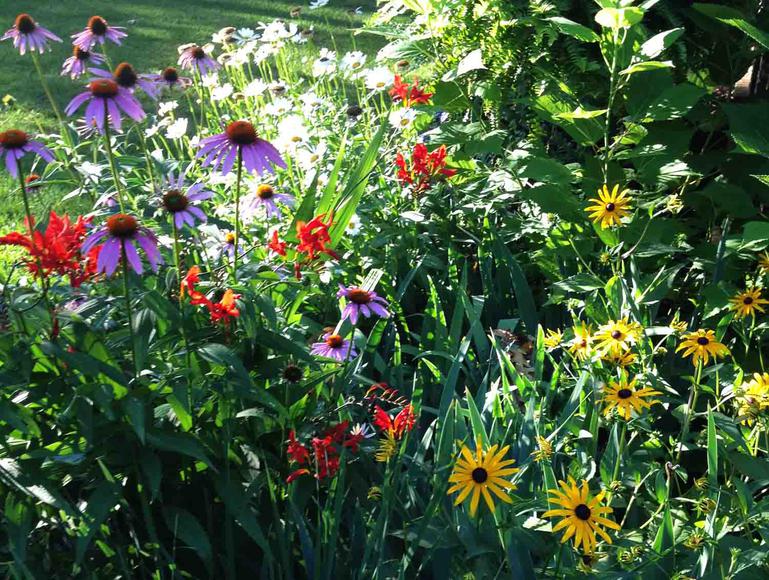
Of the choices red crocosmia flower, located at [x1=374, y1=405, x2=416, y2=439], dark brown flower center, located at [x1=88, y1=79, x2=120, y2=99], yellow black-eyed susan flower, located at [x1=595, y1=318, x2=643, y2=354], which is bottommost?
red crocosmia flower, located at [x1=374, y1=405, x2=416, y2=439]

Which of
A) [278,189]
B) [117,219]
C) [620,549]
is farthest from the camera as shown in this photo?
[278,189]

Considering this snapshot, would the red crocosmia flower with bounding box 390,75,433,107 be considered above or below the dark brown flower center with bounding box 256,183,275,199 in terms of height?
above

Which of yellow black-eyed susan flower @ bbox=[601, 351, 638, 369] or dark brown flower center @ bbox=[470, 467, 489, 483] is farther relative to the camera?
yellow black-eyed susan flower @ bbox=[601, 351, 638, 369]

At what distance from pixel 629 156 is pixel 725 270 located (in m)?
0.41

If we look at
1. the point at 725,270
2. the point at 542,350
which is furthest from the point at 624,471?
the point at 725,270

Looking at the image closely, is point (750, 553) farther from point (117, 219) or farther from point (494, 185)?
point (494, 185)

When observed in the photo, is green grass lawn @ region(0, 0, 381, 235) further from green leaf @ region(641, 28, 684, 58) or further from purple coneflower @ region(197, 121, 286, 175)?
purple coneflower @ region(197, 121, 286, 175)

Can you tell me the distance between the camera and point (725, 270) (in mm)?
2469

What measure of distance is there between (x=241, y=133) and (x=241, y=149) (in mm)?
35

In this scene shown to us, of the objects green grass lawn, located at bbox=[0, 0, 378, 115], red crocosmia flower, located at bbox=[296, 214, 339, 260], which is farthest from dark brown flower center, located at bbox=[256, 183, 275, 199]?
green grass lawn, located at bbox=[0, 0, 378, 115]

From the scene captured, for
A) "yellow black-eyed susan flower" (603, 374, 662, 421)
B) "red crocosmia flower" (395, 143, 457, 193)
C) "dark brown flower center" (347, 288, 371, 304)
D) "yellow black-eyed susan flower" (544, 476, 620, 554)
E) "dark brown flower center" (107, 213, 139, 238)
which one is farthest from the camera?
"red crocosmia flower" (395, 143, 457, 193)

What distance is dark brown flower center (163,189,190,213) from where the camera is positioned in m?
1.71

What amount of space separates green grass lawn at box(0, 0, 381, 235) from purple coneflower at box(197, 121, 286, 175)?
3.66 meters

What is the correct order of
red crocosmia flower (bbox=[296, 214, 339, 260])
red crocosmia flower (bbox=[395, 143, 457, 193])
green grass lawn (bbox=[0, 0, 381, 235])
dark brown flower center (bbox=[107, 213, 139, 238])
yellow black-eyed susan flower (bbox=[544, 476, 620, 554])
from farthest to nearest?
1. green grass lawn (bbox=[0, 0, 381, 235])
2. red crocosmia flower (bbox=[395, 143, 457, 193])
3. red crocosmia flower (bbox=[296, 214, 339, 260])
4. dark brown flower center (bbox=[107, 213, 139, 238])
5. yellow black-eyed susan flower (bbox=[544, 476, 620, 554])
